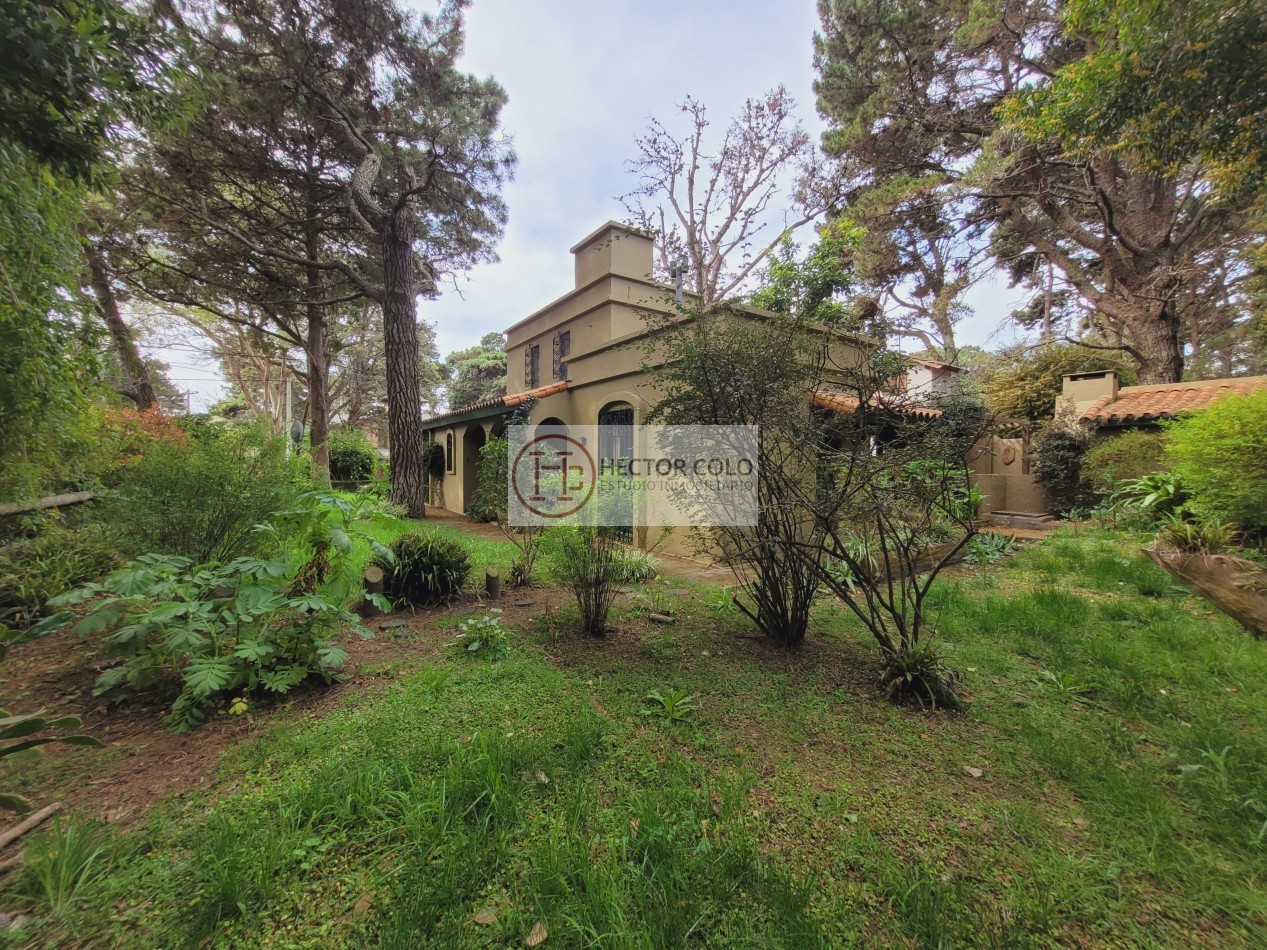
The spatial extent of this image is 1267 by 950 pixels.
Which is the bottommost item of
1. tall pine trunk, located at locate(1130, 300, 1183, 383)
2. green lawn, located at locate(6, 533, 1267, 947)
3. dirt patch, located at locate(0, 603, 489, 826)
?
green lawn, located at locate(6, 533, 1267, 947)

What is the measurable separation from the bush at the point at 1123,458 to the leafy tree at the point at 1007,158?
3.77 m

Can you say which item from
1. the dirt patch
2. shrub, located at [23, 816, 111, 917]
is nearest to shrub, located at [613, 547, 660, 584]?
the dirt patch

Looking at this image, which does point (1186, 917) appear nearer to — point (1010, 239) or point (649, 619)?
point (649, 619)

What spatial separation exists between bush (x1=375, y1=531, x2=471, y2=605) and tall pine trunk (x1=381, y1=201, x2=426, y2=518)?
5795 millimetres

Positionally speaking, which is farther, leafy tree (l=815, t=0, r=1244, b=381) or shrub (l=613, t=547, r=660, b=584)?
leafy tree (l=815, t=0, r=1244, b=381)

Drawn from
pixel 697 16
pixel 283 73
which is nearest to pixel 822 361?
pixel 697 16

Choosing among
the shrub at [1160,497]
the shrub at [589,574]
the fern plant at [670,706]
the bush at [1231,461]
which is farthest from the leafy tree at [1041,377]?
the fern plant at [670,706]

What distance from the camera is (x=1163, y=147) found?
12.6 feet

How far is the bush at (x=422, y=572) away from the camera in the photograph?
427 centimetres

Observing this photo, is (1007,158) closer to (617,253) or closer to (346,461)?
(617,253)

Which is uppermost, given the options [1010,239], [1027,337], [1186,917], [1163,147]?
[1010,239]

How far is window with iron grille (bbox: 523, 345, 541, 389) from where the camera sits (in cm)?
1375

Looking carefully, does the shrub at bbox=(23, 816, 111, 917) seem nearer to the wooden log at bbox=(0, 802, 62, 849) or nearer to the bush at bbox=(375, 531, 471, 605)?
the wooden log at bbox=(0, 802, 62, 849)

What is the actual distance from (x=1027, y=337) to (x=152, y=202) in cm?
2470
